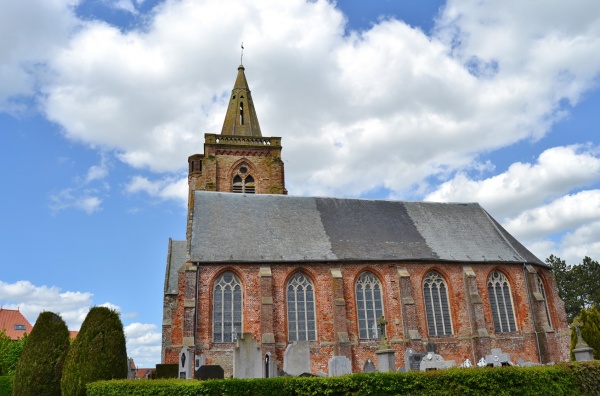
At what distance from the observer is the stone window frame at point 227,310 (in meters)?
22.1

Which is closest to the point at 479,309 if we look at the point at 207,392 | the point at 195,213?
the point at 195,213

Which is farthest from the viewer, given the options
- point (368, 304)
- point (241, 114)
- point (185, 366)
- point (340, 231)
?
point (241, 114)

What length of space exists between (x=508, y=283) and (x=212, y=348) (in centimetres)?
1669

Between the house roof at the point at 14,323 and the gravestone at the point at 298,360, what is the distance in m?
44.7

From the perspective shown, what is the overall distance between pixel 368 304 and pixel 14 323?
44.7m

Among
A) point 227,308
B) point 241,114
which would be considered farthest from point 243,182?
point 227,308

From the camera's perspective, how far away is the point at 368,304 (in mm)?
24141

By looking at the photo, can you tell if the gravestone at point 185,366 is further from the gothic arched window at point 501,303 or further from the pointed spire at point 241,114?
the pointed spire at point 241,114

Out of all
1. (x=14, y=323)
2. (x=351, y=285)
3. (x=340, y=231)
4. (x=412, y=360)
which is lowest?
(x=412, y=360)

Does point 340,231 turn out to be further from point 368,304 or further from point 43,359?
point 43,359

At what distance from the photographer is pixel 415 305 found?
79.8ft

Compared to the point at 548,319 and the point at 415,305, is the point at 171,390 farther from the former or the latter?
the point at 548,319

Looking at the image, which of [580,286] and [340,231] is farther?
[580,286]

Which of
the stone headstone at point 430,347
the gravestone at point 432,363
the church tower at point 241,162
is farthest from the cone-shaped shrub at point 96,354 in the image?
the church tower at point 241,162
